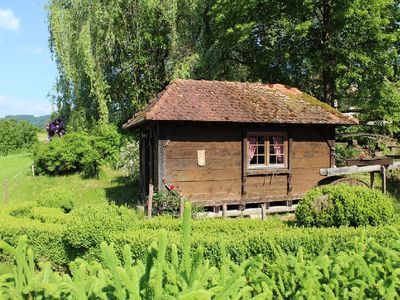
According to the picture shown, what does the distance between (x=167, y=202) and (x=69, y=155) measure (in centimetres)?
1095

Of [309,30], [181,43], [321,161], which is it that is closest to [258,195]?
[321,161]

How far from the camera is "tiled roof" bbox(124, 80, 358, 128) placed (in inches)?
531

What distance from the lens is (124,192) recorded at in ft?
61.8

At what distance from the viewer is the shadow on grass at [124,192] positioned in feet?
56.4

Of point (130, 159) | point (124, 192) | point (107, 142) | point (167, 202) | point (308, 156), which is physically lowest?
point (124, 192)

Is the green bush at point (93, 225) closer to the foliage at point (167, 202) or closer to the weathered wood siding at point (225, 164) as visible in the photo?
the foliage at point (167, 202)

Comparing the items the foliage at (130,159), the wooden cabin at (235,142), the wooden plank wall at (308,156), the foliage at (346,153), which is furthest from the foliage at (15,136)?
the wooden plank wall at (308,156)

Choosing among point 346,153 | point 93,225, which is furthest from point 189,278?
point 346,153

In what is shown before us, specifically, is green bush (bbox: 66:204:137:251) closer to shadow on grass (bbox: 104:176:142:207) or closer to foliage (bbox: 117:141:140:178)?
shadow on grass (bbox: 104:176:142:207)

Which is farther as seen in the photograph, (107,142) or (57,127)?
(57,127)

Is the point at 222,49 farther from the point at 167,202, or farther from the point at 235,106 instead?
the point at 167,202

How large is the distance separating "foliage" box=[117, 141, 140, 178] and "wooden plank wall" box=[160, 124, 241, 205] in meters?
8.16

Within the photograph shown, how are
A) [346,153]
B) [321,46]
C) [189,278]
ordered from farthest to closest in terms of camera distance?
[346,153] < [321,46] < [189,278]

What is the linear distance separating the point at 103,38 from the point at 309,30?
34.8ft
